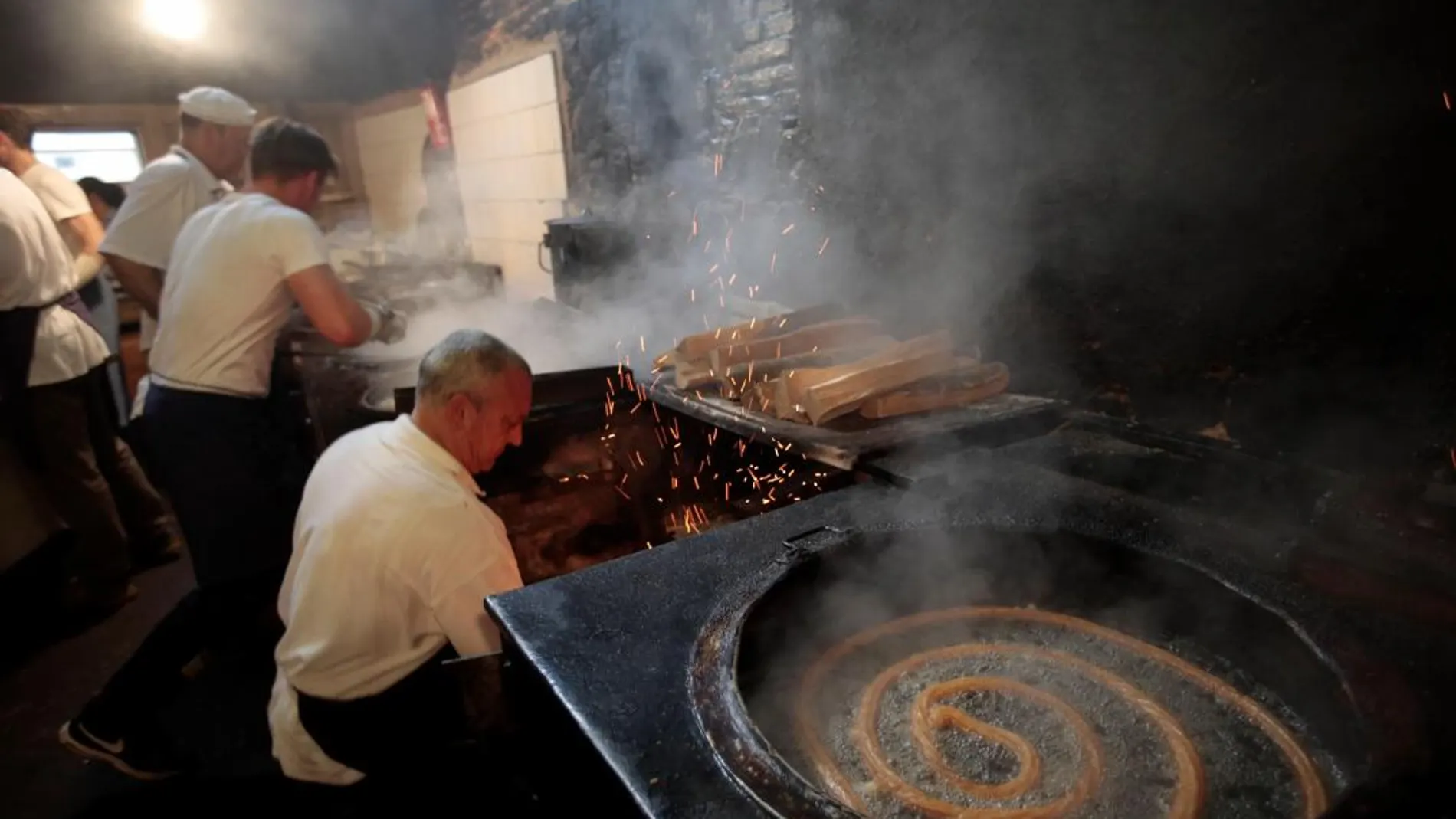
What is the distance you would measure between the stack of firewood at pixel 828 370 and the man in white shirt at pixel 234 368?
1720mm

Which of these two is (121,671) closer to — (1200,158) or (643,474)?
(643,474)

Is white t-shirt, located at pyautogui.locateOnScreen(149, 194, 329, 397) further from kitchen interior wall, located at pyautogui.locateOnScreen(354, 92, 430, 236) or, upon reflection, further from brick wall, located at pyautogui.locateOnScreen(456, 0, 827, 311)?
kitchen interior wall, located at pyautogui.locateOnScreen(354, 92, 430, 236)

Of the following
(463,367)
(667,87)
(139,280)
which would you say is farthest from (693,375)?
(139,280)

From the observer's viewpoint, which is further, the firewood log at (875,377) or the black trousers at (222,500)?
the black trousers at (222,500)

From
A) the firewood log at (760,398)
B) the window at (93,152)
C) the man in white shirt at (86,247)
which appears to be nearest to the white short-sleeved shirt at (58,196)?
the man in white shirt at (86,247)

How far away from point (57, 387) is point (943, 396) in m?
4.94

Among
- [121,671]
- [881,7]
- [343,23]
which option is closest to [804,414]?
[881,7]

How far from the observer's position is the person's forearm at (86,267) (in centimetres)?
493

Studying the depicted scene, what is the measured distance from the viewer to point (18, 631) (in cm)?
448

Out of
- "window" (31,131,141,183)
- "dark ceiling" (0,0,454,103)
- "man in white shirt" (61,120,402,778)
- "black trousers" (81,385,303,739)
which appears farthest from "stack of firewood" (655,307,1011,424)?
"window" (31,131,141,183)

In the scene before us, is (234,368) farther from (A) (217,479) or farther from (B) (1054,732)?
(B) (1054,732)

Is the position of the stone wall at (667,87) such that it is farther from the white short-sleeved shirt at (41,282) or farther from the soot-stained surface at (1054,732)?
the white short-sleeved shirt at (41,282)

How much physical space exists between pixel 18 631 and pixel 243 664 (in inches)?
59.7

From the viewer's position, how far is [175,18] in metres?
8.00
